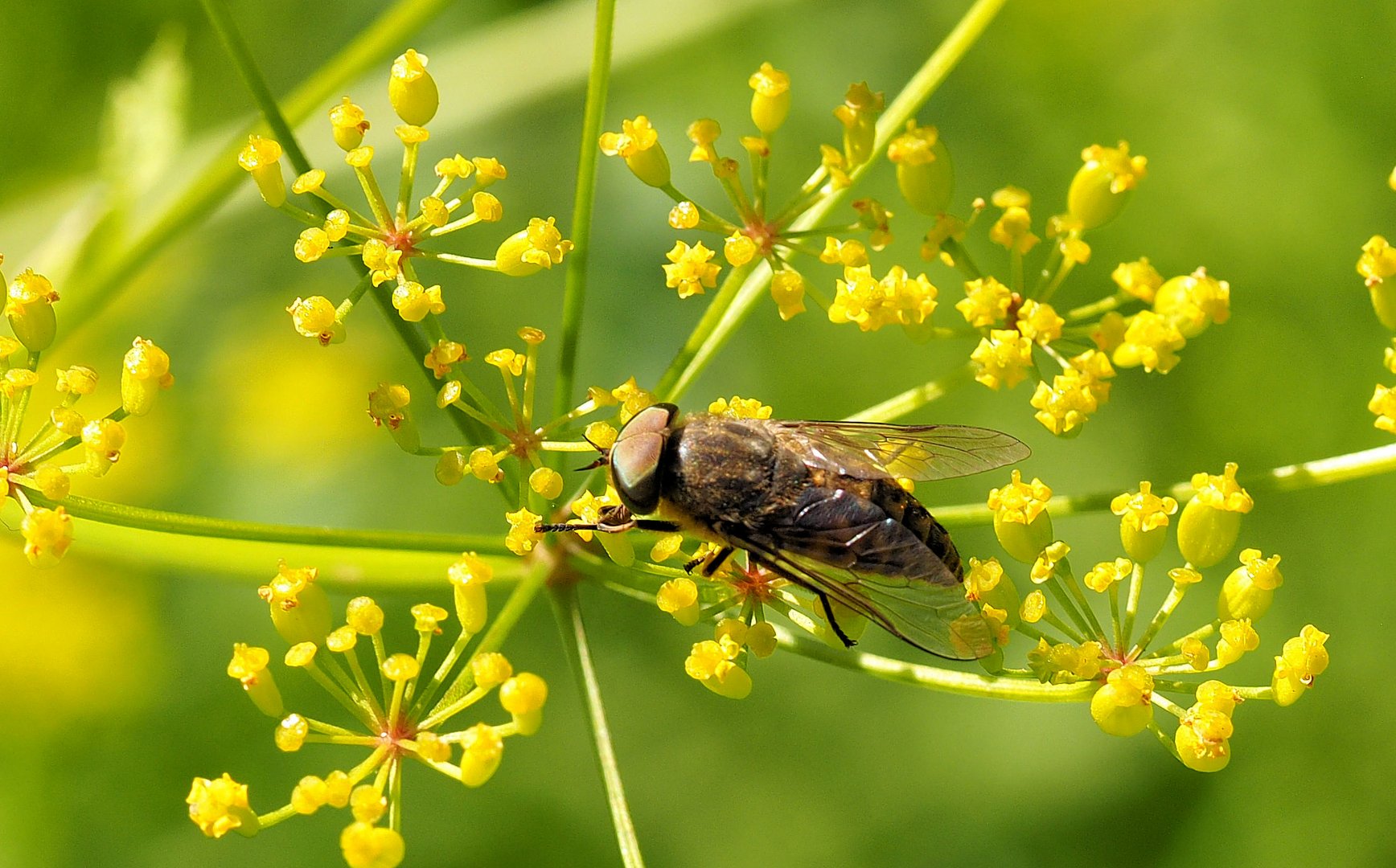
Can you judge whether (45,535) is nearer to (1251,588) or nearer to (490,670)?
(490,670)

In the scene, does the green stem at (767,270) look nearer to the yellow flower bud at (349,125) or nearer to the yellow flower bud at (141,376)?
the yellow flower bud at (349,125)

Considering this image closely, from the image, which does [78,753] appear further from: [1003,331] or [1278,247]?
[1278,247]

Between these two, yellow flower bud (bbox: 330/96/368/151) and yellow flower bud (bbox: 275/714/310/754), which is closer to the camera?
yellow flower bud (bbox: 275/714/310/754)

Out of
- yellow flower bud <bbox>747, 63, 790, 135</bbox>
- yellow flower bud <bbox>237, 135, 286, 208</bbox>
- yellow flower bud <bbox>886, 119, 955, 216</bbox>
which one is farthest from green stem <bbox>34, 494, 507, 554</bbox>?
yellow flower bud <bbox>886, 119, 955, 216</bbox>

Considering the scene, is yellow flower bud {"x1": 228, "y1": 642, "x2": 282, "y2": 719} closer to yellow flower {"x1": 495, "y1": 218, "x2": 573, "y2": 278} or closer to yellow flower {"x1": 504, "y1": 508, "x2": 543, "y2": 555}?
yellow flower {"x1": 504, "y1": 508, "x2": 543, "y2": 555}

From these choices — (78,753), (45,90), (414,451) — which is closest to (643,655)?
(78,753)

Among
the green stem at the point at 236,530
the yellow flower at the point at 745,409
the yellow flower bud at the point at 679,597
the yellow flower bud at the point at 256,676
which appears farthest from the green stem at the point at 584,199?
the yellow flower bud at the point at 256,676
